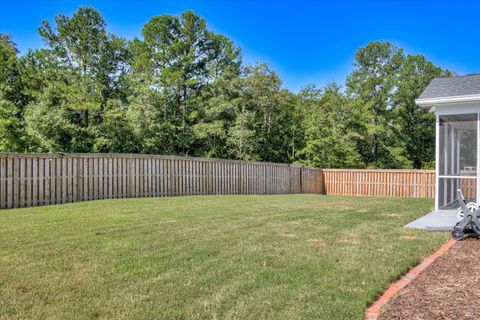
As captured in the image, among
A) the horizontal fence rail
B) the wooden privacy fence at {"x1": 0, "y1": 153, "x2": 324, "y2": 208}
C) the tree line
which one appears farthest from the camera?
the tree line

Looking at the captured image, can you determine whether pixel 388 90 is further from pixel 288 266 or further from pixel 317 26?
pixel 288 266

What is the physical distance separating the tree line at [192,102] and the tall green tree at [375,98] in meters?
0.07

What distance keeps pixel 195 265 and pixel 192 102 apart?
19846 mm

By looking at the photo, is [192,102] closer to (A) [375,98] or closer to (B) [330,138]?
(B) [330,138]

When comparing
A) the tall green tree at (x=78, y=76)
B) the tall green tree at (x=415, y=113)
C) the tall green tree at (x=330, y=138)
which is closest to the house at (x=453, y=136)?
the tall green tree at (x=330, y=138)

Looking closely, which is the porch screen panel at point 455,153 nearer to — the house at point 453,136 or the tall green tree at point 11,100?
the house at point 453,136

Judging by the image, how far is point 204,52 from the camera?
1002 inches

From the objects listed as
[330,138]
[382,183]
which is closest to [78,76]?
[330,138]

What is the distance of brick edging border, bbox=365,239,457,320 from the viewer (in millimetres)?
3148

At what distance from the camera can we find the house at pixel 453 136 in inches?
332

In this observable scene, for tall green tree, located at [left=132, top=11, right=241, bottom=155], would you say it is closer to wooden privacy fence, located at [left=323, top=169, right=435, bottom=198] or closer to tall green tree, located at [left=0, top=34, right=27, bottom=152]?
tall green tree, located at [left=0, top=34, right=27, bottom=152]

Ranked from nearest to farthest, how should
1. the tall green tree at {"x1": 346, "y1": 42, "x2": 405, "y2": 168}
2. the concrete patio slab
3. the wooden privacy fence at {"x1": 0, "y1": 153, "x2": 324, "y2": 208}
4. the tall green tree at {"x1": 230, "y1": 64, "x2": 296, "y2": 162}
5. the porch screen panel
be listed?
the concrete patio slab < the wooden privacy fence at {"x1": 0, "y1": 153, "x2": 324, "y2": 208} < the porch screen panel < the tall green tree at {"x1": 230, "y1": 64, "x2": 296, "y2": 162} < the tall green tree at {"x1": 346, "y1": 42, "x2": 405, "y2": 168}

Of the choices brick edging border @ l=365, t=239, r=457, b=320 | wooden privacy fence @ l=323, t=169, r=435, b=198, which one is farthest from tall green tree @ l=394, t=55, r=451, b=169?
brick edging border @ l=365, t=239, r=457, b=320

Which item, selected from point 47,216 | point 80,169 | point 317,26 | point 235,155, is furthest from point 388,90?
point 47,216
